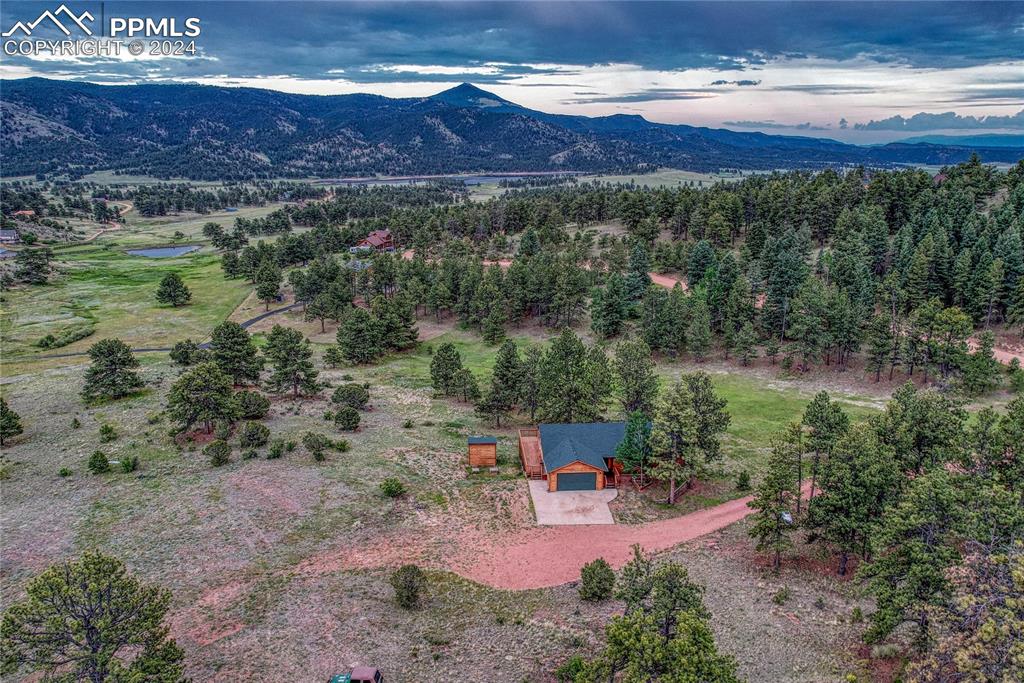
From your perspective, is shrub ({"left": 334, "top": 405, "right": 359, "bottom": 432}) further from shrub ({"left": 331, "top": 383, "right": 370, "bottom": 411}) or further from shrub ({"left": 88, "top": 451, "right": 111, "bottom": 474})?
shrub ({"left": 88, "top": 451, "right": 111, "bottom": 474})

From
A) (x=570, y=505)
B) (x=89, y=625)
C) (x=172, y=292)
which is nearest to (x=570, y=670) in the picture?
(x=570, y=505)

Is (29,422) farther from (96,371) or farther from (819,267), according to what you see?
(819,267)

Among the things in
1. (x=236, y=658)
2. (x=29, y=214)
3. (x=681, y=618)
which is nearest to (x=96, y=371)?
(x=236, y=658)

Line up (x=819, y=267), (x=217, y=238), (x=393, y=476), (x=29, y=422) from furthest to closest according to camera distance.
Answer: (x=217, y=238), (x=819, y=267), (x=29, y=422), (x=393, y=476)

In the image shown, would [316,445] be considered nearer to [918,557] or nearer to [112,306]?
[918,557]

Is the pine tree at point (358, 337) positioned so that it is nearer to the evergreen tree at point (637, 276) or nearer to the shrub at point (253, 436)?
the shrub at point (253, 436)

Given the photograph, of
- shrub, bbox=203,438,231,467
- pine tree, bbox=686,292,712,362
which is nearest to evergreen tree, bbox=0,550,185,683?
shrub, bbox=203,438,231,467

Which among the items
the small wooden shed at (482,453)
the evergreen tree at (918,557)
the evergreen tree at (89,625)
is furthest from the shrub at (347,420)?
the evergreen tree at (918,557)
